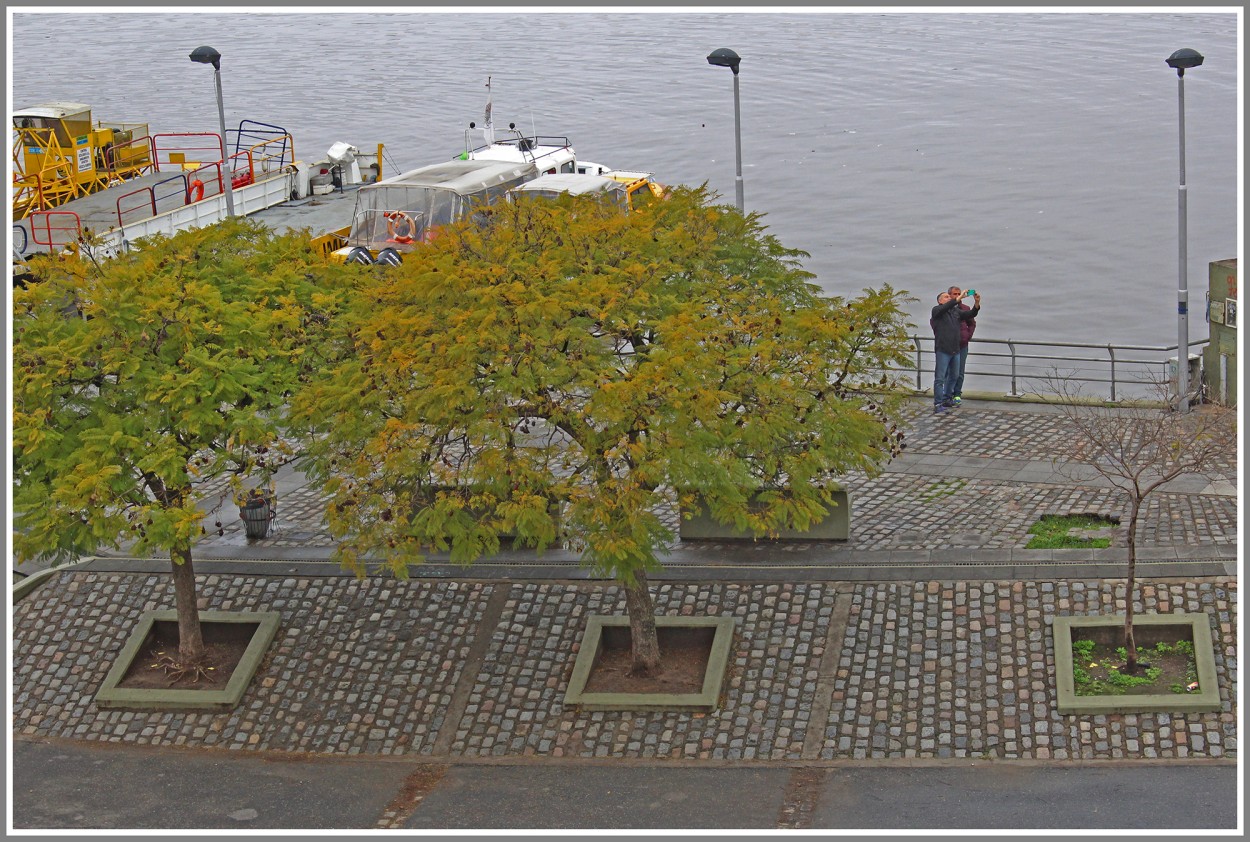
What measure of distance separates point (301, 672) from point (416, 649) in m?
1.28

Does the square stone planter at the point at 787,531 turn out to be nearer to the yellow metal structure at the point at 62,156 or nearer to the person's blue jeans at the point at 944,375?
the person's blue jeans at the point at 944,375

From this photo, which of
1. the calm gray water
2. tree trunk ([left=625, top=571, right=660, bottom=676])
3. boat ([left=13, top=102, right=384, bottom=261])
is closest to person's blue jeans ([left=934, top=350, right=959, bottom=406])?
tree trunk ([left=625, top=571, right=660, bottom=676])

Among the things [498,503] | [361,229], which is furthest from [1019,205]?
[498,503]

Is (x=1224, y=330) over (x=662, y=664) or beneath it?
over

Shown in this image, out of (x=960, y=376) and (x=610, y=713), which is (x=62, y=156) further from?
(x=610, y=713)

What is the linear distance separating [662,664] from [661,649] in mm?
362

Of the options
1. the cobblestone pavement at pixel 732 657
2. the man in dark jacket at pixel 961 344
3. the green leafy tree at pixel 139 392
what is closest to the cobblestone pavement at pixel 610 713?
the cobblestone pavement at pixel 732 657

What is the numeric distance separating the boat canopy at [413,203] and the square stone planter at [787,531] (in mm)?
13475

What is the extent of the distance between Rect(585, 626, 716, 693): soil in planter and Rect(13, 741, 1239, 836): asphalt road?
130 centimetres

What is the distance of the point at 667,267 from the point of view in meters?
17.1

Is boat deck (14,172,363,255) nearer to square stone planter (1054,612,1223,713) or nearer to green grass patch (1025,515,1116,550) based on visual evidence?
green grass patch (1025,515,1116,550)

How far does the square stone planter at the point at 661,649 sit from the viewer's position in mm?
16578

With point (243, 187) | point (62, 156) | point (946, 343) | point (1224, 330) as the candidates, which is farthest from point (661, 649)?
point (62, 156)

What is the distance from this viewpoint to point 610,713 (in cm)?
1673
